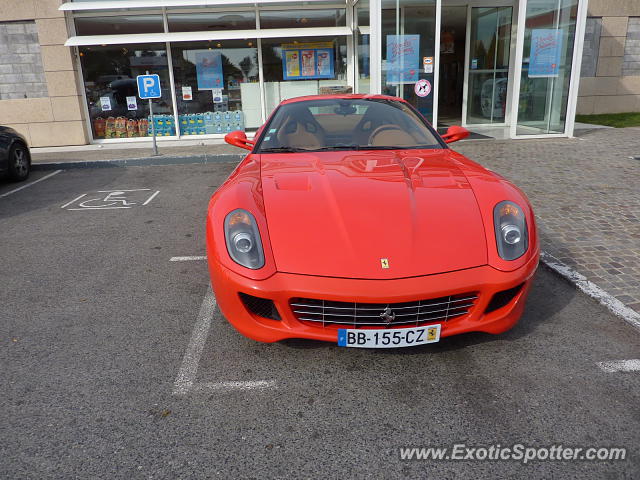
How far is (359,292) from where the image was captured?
2314mm

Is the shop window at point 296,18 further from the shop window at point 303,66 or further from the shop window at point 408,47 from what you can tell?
the shop window at point 408,47

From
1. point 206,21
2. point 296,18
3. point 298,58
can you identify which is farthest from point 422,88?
point 206,21

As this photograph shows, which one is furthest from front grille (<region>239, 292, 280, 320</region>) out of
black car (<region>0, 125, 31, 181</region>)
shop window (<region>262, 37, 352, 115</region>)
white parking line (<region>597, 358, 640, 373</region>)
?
shop window (<region>262, 37, 352, 115</region>)

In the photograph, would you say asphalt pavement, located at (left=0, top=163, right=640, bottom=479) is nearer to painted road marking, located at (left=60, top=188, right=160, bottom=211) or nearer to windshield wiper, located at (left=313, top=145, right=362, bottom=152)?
windshield wiper, located at (left=313, top=145, right=362, bottom=152)

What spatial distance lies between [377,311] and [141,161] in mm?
8774

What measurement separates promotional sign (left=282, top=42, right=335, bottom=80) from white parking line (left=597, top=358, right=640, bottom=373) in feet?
37.1

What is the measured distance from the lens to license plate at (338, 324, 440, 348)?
2.38 m

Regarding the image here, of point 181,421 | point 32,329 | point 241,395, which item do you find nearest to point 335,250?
point 241,395

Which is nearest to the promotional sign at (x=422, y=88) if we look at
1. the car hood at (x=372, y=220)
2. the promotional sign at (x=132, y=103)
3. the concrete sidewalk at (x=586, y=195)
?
the concrete sidewalk at (x=586, y=195)

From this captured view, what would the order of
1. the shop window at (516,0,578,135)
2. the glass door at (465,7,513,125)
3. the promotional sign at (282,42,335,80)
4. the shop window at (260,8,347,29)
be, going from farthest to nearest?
the glass door at (465,7,513,125)
the promotional sign at (282,42,335,80)
the shop window at (260,8,347,29)
the shop window at (516,0,578,135)

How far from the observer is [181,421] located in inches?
88.7

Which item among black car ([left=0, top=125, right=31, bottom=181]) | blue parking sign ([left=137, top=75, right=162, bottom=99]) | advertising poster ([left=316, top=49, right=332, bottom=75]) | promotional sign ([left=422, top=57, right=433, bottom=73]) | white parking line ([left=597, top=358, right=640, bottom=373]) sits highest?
advertising poster ([left=316, top=49, right=332, bottom=75])

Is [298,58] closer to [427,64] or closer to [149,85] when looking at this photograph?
[427,64]

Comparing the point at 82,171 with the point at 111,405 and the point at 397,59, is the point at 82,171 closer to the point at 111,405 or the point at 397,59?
the point at 397,59
